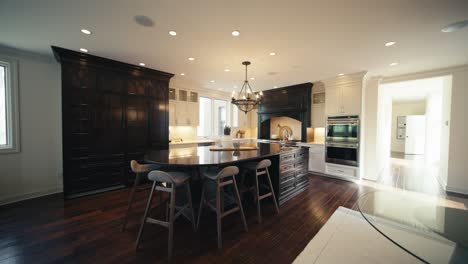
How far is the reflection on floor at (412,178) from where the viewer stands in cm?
411

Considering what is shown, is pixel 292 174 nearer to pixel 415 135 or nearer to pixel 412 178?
pixel 412 178

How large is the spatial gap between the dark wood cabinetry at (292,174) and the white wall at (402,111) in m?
8.26

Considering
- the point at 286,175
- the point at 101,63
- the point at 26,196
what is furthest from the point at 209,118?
the point at 26,196

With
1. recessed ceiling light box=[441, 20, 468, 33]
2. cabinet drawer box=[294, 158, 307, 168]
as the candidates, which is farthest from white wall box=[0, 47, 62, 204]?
recessed ceiling light box=[441, 20, 468, 33]

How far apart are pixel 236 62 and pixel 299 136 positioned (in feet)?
12.3

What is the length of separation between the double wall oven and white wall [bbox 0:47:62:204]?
21.1ft

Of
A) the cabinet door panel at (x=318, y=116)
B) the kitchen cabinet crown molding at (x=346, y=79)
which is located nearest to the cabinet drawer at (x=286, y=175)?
the cabinet door panel at (x=318, y=116)

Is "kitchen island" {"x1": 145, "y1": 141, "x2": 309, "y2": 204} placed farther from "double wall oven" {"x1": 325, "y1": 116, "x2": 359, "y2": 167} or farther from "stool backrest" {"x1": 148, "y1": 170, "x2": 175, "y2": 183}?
"double wall oven" {"x1": 325, "y1": 116, "x2": 359, "y2": 167}

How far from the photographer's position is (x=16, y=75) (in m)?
3.33

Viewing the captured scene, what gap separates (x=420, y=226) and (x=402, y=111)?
10.1m

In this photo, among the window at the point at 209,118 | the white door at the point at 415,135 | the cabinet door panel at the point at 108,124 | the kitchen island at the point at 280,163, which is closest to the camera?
the kitchen island at the point at 280,163

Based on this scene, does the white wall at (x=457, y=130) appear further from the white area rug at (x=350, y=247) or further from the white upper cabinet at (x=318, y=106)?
the white area rug at (x=350, y=247)

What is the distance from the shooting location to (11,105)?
10.8 ft

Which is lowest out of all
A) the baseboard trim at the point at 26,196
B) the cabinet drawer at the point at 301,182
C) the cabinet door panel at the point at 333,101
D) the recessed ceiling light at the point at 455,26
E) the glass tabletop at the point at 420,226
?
the baseboard trim at the point at 26,196
